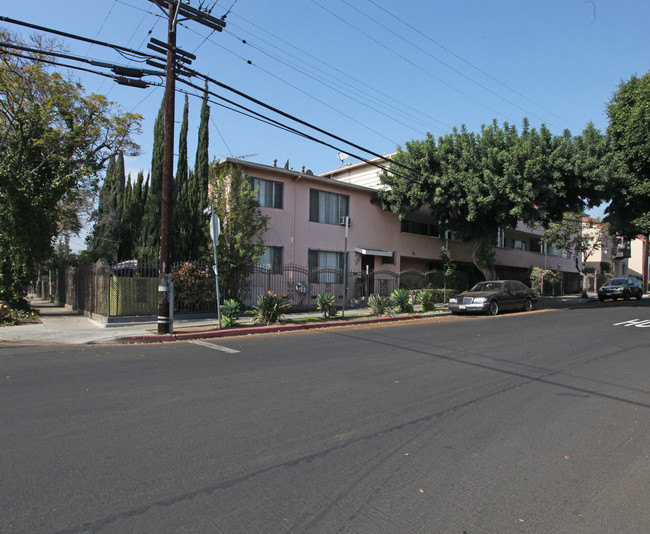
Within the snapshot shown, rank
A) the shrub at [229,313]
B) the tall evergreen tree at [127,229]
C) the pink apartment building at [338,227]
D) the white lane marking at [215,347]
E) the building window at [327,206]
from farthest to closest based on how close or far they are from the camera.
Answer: the tall evergreen tree at [127,229]
the building window at [327,206]
the pink apartment building at [338,227]
the shrub at [229,313]
the white lane marking at [215,347]

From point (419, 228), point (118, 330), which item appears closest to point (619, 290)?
point (419, 228)

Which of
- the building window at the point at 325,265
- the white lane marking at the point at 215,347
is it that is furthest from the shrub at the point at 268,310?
the building window at the point at 325,265

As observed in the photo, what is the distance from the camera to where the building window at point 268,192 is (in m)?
19.0

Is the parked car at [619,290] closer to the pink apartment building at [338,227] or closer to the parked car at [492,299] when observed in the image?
the pink apartment building at [338,227]

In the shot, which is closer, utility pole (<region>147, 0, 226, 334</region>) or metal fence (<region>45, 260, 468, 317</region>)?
utility pole (<region>147, 0, 226, 334</region>)

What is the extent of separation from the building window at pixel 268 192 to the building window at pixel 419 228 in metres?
9.46

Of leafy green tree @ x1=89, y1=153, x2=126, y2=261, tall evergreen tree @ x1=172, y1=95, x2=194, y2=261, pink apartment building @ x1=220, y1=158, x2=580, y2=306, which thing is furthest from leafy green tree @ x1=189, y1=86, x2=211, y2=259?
leafy green tree @ x1=89, y1=153, x2=126, y2=261

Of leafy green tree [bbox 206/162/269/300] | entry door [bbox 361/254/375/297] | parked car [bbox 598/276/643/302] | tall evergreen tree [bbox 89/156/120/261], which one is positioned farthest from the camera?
parked car [bbox 598/276/643/302]

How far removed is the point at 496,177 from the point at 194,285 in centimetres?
1386

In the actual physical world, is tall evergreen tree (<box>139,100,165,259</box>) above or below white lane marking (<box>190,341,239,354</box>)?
above

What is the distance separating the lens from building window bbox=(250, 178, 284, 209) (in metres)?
19.0

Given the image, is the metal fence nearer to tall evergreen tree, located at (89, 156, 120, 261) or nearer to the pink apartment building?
the pink apartment building

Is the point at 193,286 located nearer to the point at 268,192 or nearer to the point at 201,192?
the point at 201,192

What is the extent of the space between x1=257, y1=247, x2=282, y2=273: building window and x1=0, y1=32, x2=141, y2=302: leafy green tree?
7.34m
